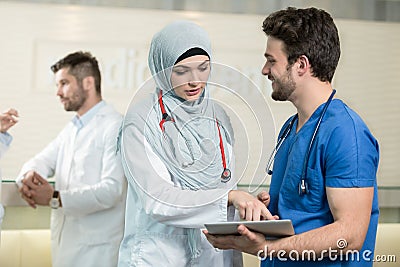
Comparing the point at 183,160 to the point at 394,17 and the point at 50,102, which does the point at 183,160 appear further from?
the point at 394,17

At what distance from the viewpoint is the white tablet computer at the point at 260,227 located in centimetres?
149

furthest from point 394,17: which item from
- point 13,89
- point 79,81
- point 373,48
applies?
point 13,89

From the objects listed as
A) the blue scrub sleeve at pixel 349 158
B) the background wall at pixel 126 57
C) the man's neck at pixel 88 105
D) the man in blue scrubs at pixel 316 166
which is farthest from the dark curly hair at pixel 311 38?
the background wall at pixel 126 57

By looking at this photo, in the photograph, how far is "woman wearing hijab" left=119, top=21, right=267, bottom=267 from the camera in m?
1.66

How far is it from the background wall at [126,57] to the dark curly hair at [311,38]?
1691mm

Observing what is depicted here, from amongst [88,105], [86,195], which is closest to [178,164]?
[86,195]

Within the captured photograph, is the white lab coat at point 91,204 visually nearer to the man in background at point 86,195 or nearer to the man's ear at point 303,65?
the man in background at point 86,195

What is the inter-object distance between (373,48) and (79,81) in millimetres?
1530

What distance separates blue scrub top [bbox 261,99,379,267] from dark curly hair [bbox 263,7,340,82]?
98 mm

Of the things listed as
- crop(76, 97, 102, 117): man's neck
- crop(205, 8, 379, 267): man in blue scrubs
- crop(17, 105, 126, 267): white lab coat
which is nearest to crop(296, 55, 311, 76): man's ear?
crop(205, 8, 379, 267): man in blue scrubs

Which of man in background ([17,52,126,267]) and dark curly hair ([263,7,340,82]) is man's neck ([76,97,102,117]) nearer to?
man in background ([17,52,126,267])

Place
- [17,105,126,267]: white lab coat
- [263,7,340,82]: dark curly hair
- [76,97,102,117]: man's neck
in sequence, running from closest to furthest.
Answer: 1. [263,7,340,82]: dark curly hair
2. [17,105,126,267]: white lab coat
3. [76,97,102,117]: man's neck

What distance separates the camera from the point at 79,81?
9.48ft

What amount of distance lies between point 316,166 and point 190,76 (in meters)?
0.37
